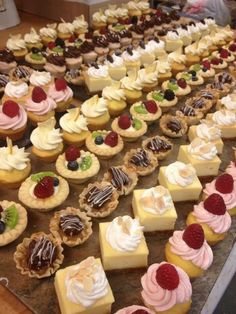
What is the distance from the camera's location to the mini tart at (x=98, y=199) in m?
2.52

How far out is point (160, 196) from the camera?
2.45 meters

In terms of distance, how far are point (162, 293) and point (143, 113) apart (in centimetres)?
191

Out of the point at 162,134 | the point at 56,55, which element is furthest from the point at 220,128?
the point at 56,55

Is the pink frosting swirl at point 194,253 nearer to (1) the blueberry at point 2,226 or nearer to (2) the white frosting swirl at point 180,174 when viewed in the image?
(2) the white frosting swirl at point 180,174

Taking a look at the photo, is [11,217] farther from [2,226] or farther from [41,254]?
[41,254]

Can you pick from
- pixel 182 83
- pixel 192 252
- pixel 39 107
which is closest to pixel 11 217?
pixel 192 252

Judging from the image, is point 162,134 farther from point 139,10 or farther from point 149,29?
point 139,10

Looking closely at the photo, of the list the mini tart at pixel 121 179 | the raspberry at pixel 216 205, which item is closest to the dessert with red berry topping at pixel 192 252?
the raspberry at pixel 216 205

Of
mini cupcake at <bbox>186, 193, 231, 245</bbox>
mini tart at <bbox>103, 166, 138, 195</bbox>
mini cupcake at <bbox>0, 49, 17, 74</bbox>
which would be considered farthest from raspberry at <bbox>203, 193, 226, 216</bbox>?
mini cupcake at <bbox>0, 49, 17, 74</bbox>

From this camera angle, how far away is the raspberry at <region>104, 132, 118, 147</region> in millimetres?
3012

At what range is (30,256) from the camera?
2115 mm

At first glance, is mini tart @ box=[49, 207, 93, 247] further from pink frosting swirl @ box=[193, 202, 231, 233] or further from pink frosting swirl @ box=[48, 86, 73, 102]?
pink frosting swirl @ box=[48, 86, 73, 102]

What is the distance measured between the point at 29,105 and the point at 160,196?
59.9 inches

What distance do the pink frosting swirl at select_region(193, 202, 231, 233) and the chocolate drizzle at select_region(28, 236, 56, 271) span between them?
3.13 ft
